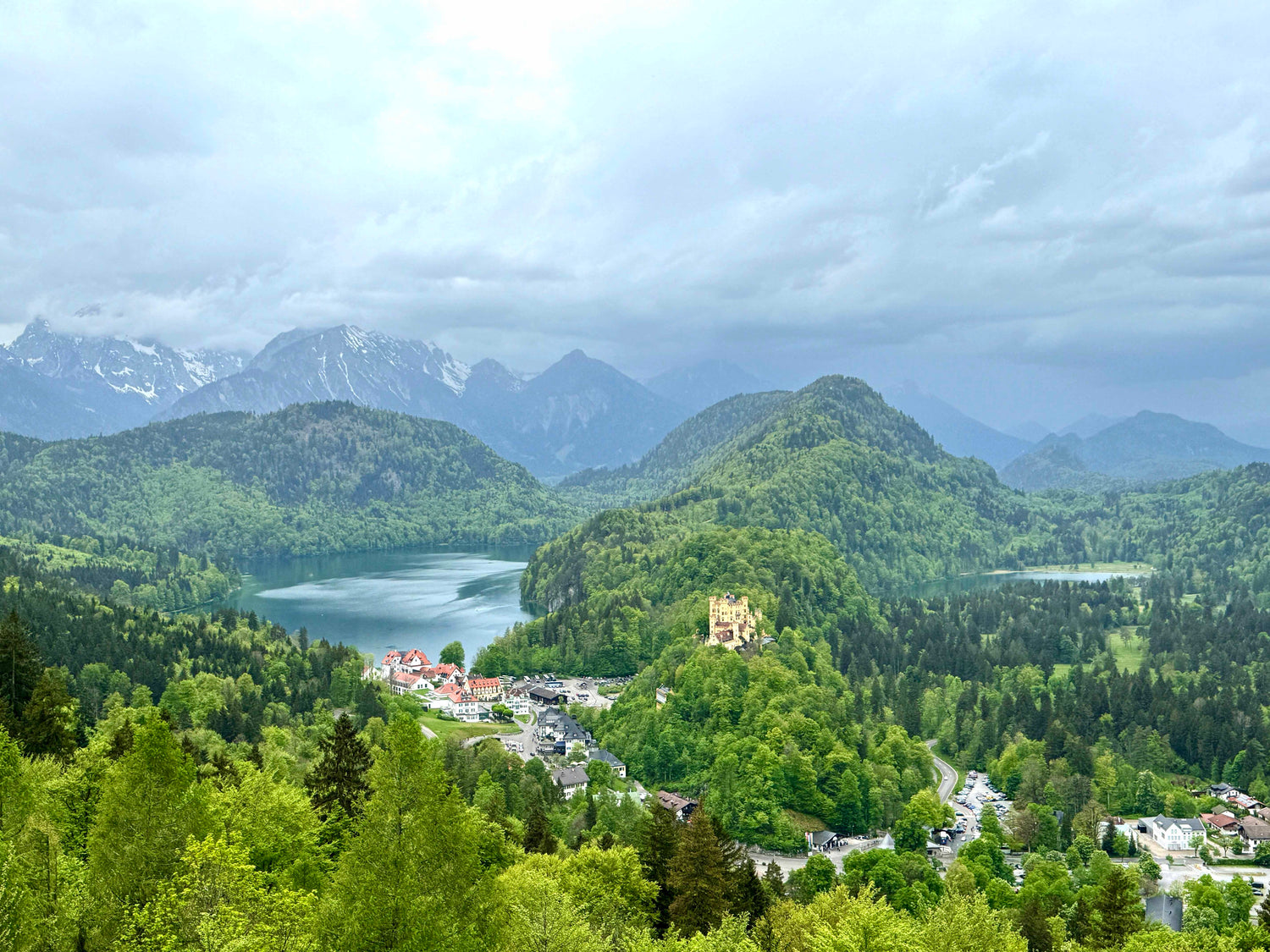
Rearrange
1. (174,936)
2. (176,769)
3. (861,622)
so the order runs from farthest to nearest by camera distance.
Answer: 1. (861,622)
2. (176,769)
3. (174,936)

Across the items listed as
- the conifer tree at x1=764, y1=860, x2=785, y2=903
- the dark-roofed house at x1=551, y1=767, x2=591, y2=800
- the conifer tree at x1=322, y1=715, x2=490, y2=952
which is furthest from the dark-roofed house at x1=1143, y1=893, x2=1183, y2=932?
the conifer tree at x1=322, y1=715, x2=490, y2=952

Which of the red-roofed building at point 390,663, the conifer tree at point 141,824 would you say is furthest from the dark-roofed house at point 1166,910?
the red-roofed building at point 390,663

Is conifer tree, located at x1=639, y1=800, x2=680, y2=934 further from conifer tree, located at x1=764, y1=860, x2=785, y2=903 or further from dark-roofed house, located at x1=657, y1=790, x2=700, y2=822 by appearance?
dark-roofed house, located at x1=657, y1=790, x2=700, y2=822

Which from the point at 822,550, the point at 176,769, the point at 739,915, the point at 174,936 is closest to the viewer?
the point at 174,936

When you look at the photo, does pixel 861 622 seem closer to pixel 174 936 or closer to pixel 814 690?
pixel 814 690

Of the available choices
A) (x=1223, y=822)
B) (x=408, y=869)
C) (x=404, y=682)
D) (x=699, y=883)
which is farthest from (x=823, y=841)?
(x=404, y=682)

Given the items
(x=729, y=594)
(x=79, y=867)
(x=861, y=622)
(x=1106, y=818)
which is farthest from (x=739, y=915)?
(x=861, y=622)

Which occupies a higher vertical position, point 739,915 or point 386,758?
point 386,758
